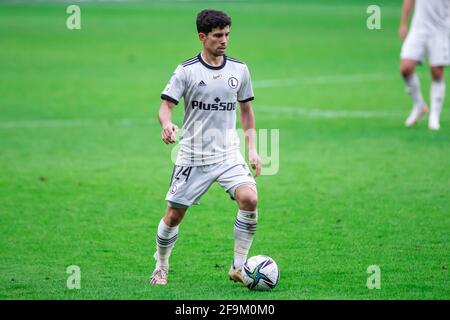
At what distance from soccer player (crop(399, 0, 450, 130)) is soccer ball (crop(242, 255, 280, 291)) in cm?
883

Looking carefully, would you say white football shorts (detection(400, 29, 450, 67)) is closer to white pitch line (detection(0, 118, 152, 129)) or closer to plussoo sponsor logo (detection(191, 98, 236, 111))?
white pitch line (detection(0, 118, 152, 129))

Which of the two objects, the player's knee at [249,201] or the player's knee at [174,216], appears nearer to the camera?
the player's knee at [249,201]

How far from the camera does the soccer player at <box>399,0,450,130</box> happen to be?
52.3 ft

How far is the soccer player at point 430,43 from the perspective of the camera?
52.3ft

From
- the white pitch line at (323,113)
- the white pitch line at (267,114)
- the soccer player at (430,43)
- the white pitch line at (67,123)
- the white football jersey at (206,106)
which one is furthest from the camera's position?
the white pitch line at (323,113)

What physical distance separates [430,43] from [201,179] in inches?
351

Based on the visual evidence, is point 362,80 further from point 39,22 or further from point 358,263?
point 39,22

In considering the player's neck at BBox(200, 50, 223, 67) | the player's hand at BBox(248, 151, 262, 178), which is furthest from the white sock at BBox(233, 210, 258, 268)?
the player's neck at BBox(200, 50, 223, 67)

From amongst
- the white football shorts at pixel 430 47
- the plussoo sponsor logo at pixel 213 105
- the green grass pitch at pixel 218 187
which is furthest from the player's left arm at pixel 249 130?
the white football shorts at pixel 430 47

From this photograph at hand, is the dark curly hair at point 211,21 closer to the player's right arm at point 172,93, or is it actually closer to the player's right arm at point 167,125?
the player's right arm at point 172,93

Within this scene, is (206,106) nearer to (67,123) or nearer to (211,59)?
(211,59)

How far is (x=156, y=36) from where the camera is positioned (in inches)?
1298

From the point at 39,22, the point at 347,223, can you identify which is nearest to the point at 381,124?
the point at 347,223

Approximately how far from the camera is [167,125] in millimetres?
7605
